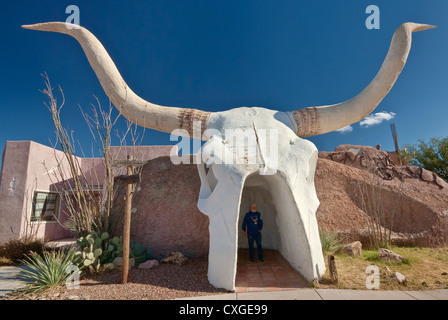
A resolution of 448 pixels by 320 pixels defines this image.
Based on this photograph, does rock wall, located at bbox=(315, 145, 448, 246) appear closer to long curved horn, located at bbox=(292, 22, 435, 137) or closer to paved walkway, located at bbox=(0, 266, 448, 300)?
long curved horn, located at bbox=(292, 22, 435, 137)

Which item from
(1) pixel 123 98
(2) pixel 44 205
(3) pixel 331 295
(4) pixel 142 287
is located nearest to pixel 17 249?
(2) pixel 44 205

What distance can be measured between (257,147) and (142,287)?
3.20 m

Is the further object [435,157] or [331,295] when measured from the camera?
[435,157]

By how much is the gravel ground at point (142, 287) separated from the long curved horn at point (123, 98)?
309 centimetres

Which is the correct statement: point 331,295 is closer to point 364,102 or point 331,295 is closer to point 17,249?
point 364,102

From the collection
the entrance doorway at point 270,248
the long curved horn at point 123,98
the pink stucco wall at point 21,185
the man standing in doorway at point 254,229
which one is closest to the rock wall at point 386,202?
the entrance doorway at point 270,248

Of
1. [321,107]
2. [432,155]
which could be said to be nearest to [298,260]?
[321,107]

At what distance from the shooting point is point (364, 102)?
566 centimetres

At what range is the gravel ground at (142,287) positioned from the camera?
3916mm

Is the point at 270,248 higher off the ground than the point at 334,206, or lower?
lower

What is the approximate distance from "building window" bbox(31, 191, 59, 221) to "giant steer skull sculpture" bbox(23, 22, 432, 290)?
294 inches
